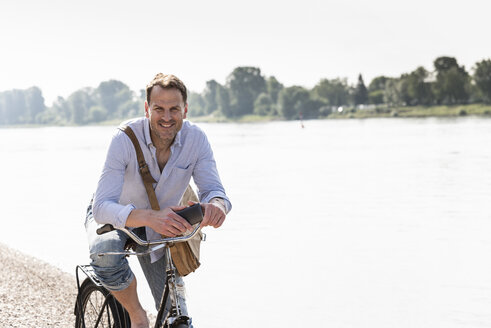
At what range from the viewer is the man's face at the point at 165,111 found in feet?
9.86

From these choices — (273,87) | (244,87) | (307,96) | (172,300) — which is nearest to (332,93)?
(307,96)

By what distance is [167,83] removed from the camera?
3.00 metres

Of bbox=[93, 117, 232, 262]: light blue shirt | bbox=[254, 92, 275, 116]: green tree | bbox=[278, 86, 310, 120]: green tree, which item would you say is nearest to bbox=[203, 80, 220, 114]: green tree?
bbox=[254, 92, 275, 116]: green tree

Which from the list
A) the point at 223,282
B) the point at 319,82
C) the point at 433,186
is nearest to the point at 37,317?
the point at 223,282

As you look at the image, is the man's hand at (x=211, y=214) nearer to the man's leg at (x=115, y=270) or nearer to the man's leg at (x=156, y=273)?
the man's leg at (x=115, y=270)

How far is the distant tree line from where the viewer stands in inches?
5261

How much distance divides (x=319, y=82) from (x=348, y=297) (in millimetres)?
165725

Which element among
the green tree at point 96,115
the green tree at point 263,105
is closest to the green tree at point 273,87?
the green tree at point 263,105

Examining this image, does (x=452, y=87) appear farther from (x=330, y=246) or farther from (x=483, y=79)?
(x=330, y=246)

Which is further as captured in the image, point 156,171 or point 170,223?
point 156,171

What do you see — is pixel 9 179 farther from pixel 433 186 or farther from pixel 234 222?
pixel 433 186

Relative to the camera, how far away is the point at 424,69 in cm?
14238

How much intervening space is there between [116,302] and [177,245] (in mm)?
802

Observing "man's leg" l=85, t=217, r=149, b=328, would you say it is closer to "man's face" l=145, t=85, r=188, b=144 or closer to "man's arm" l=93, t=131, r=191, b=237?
"man's arm" l=93, t=131, r=191, b=237
